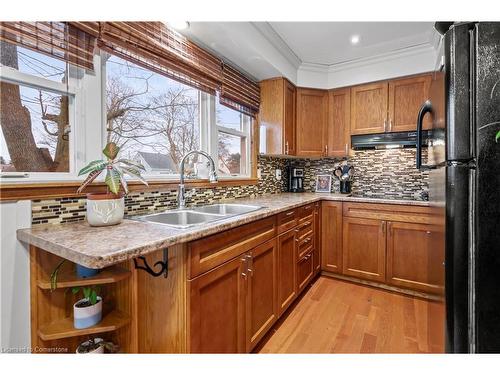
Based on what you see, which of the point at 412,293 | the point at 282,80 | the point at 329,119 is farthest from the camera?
the point at 329,119

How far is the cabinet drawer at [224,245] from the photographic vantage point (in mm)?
1058

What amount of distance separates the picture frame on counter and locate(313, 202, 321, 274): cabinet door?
583 millimetres

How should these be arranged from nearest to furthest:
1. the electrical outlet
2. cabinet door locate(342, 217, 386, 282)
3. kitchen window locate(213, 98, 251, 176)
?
kitchen window locate(213, 98, 251, 176)
cabinet door locate(342, 217, 386, 282)
the electrical outlet

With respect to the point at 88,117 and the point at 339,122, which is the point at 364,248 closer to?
the point at 339,122

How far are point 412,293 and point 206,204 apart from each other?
85.2 inches

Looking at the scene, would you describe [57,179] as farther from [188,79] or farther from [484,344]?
[484,344]

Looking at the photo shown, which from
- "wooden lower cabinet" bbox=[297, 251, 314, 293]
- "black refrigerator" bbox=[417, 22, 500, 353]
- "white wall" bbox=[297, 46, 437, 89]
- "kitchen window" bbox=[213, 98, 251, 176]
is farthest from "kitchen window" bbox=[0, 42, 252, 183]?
"black refrigerator" bbox=[417, 22, 500, 353]

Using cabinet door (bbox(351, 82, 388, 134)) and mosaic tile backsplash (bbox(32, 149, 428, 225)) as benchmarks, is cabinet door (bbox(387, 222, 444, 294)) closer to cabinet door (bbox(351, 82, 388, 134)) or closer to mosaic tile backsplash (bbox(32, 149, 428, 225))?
mosaic tile backsplash (bbox(32, 149, 428, 225))

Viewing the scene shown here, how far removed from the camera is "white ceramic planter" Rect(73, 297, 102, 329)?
1055mm

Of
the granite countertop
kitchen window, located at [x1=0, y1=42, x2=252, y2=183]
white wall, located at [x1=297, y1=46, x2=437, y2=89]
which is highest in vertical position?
white wall, located at [x1=297, y1=46, x2=437, y2=89]

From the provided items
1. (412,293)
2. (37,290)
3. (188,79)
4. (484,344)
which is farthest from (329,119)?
(37,290)

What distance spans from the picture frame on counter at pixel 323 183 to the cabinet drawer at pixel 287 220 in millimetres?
1258

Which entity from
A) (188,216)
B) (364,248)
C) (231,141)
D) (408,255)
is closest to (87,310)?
(188,216)

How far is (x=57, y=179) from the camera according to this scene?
3.92 feet
